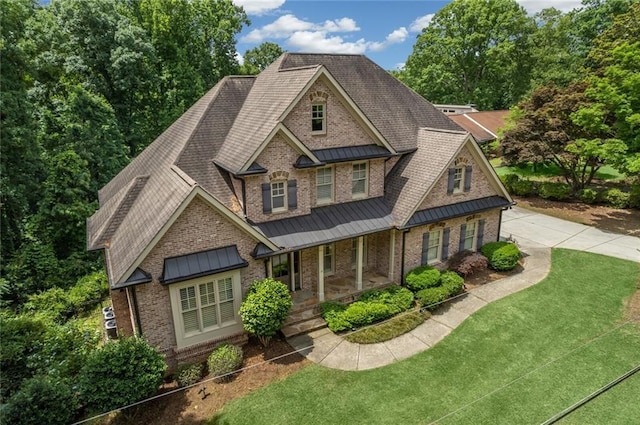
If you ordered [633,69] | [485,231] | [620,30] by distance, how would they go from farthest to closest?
[620,30], [633,69], [485,231]

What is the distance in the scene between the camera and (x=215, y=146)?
17.0 m

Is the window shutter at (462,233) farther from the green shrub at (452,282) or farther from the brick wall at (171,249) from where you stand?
the brick wall at (171,249)

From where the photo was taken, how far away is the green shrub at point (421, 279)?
1716 cm

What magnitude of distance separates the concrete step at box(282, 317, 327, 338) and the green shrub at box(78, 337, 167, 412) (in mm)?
4867

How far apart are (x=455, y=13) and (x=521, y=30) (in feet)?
31.2

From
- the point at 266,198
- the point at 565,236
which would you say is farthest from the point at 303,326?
the point at 565,236

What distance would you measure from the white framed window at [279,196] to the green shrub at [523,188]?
82.2 feet

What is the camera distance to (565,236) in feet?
79.9

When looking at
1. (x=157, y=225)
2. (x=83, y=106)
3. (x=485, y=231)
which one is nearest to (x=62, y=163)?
(x=83, y=106)

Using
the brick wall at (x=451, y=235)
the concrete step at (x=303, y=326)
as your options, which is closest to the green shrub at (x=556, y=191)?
the brick wall at (x=451, y=235)

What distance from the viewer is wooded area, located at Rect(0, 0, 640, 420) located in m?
→ 19.1

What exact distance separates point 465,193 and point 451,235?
219cm

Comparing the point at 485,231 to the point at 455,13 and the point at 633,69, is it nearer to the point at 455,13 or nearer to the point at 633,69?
the point at 633,69

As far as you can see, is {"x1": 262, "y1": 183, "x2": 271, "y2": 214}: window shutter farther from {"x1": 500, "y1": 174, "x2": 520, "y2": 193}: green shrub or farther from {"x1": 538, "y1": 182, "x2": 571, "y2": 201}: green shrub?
{"x1": 538, "y1": 182, "x2": 571, "y2": 201}: green shrub
